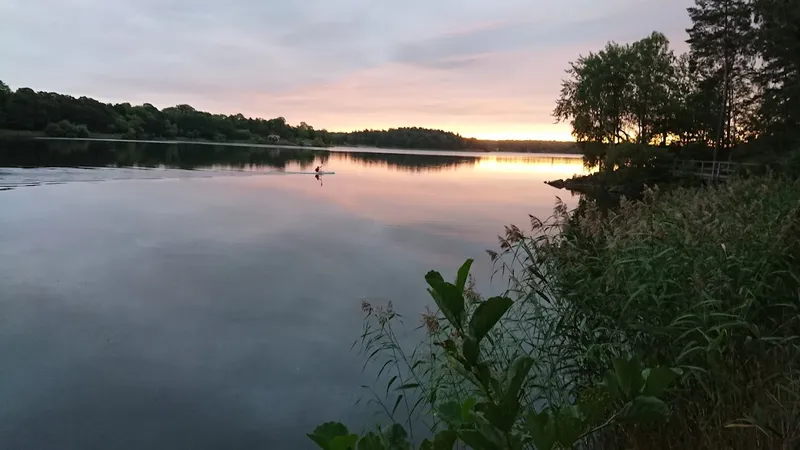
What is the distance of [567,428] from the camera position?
4.23 feet

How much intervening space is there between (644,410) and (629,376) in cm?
8

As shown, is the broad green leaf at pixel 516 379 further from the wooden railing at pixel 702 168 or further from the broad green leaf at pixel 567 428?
the wooden railing at pixel 702 168

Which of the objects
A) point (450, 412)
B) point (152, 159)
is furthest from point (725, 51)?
point (152, 159)

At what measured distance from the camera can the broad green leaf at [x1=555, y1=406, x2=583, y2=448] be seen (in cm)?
127

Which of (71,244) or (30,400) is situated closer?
(30,400)

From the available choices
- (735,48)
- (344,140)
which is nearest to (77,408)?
(735,48)

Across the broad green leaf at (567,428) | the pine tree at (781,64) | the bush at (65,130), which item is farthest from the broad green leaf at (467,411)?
the bush at (65,130)

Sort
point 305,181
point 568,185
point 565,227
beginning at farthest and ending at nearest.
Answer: point 568,185 < point 305,181 < point 565,227

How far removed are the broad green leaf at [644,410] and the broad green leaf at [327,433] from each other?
64cm

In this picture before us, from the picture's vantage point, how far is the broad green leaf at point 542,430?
1.24m

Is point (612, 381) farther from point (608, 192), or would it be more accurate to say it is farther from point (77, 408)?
point (608, 192)

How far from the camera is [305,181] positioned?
111 ft

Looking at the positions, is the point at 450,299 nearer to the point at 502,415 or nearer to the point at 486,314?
the point at 486,314

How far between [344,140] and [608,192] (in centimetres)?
11583
